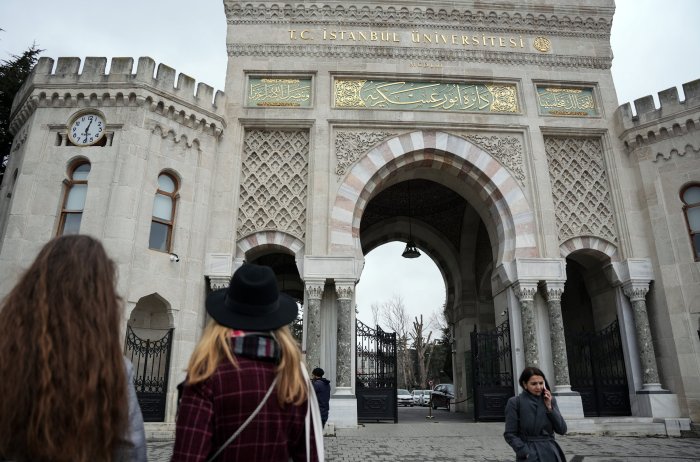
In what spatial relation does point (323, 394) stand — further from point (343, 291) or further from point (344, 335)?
point (343, 291)

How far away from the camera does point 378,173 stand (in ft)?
38.8

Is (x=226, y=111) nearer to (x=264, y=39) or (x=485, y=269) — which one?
(x=264, y=39)

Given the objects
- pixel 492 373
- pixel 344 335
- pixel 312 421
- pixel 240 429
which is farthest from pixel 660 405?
pixel 240 429

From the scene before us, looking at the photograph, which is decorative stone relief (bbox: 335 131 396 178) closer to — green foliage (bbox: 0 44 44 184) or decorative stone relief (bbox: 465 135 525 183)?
decorative stone relief (bbox: 465 135 525 183)

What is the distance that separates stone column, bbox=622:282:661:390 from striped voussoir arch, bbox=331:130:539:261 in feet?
7.58

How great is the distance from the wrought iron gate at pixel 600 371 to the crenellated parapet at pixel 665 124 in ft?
14.0

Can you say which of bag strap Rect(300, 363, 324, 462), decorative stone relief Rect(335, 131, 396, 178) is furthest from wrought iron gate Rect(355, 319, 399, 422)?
bag strap Rect(300, 363, 324, 462)

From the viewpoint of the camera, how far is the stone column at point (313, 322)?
10.3 metres

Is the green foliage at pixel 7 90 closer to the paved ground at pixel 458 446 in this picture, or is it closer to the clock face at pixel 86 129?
the clock face at pixel 86 129

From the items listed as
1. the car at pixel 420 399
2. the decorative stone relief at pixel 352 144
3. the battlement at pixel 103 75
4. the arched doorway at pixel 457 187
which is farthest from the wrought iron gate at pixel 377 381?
the car at pixel 420 399

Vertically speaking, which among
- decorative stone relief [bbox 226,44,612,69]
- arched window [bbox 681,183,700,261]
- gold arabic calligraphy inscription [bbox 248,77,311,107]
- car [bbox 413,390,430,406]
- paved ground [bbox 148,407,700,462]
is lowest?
paved ground [bbox 148,407,700,462]

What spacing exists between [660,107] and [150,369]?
12.9 metres

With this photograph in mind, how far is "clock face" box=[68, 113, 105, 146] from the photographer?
10.3 m

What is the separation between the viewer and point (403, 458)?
23.6ft
